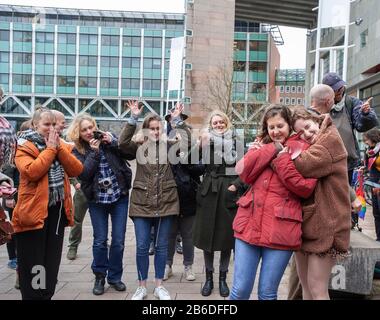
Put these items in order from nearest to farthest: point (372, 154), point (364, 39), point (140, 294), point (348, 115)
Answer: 1. point (348, 115)
2. point (140, 294)
3. point (372, 154)
4. point (364, 39)

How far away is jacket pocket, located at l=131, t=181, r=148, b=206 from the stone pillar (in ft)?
47.5

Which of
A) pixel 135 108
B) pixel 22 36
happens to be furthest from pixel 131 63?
pixel 135 108

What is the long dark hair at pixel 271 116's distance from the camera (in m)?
3.40

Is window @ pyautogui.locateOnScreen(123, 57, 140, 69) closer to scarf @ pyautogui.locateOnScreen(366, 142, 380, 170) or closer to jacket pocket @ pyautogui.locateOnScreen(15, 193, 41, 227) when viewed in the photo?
scarf @ pyautogui.locateOnScreen(366, 142, 380, 170)

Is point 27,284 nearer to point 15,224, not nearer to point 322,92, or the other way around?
point 15,224

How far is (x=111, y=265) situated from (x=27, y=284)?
1231mm

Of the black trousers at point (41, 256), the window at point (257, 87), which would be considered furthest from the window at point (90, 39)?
the black trousers at point (41, 256)

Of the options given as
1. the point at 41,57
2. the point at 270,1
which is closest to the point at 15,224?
the point at 270,1

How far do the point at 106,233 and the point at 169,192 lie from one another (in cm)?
88

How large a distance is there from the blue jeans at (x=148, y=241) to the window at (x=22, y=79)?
71964mm

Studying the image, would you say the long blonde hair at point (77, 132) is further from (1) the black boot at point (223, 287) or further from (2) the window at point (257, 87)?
(2) the window at point (257, 87)

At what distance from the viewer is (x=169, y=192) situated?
4.64 m

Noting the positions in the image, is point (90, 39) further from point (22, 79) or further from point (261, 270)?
point (261, 270)

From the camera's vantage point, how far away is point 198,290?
501 centimetres
